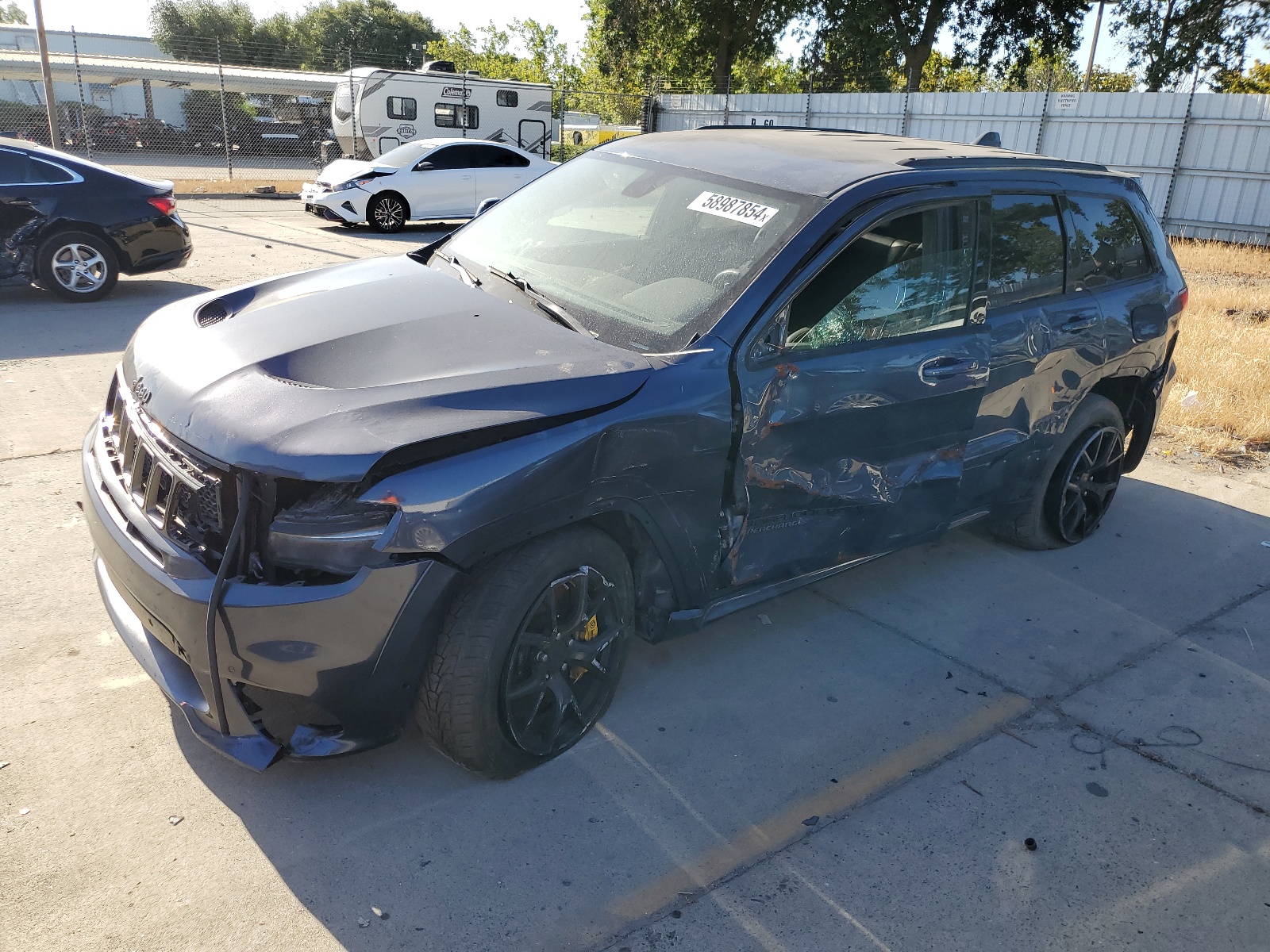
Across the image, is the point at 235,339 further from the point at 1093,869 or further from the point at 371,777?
the point at 1093,869

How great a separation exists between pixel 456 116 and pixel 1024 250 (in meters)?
23.0

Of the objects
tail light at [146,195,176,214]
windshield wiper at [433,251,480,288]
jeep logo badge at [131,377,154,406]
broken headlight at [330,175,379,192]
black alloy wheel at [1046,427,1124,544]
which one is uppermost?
windshield wiper at [433,251,480,288]

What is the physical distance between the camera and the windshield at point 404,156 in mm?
15125

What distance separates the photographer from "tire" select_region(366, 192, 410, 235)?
1486 cm

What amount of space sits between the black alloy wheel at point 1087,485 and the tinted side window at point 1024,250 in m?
0.93

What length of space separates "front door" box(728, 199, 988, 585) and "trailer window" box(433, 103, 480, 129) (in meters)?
22.7

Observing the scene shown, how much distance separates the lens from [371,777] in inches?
117

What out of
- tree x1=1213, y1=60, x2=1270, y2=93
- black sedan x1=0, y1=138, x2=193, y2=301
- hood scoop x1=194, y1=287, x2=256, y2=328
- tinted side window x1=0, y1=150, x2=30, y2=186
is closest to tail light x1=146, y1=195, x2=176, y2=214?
black sedan x1=0, y1=138, x2=193, y2=301

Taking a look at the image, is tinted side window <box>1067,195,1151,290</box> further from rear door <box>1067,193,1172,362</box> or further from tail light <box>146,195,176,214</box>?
tail light <box>146,195,176,214</box>

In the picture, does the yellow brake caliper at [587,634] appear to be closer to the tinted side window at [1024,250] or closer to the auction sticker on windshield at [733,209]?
the auction sticker on windshield at [733,209]

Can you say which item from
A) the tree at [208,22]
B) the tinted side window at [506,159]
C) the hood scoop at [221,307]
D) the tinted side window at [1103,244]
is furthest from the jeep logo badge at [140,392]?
the tree at [208,22]

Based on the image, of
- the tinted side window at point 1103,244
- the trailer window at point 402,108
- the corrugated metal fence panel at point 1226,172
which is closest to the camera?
the tinted side window at point 1103,244

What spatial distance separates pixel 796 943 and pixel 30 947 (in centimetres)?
187

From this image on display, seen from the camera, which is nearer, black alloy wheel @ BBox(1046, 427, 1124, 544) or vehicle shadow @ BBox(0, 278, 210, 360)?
black alloy wheel @ BBox(1046, 427, 1124, 544)
